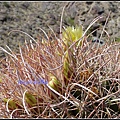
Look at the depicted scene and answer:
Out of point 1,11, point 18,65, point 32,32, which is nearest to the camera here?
point 18,65

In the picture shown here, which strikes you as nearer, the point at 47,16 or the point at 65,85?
the point at 65,85

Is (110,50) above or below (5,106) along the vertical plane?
above

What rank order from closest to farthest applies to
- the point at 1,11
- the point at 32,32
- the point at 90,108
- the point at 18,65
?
the point at 90,108 → the point at 18,65 → the point at 32,32 → the point at 1,11

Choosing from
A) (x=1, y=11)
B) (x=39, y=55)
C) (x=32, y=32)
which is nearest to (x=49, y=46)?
(x=39, y=55)

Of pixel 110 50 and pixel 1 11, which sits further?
pixel 1 11

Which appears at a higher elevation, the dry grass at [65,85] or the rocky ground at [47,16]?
the dry grass at [65,85]

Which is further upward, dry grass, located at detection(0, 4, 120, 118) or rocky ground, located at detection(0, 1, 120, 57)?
dry grass, located at detection(0, 4, 120, 118)

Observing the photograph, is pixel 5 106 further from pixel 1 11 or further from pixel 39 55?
pixel 1 11

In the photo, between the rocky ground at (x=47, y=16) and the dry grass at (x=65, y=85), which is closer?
the dry grass at (x=65, y=85)
